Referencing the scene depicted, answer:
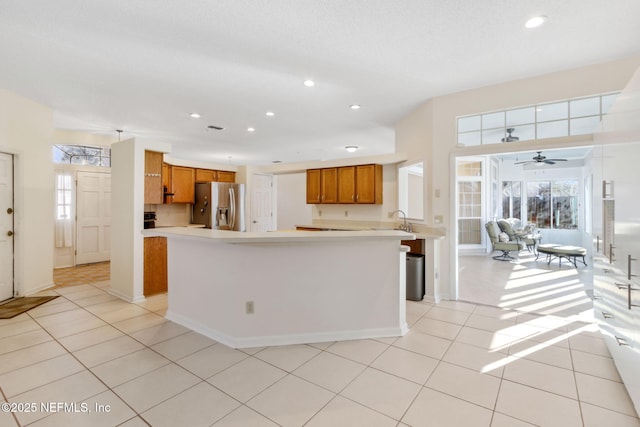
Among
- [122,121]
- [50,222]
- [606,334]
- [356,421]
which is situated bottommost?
[356,421]

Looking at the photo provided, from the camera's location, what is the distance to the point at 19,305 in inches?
150

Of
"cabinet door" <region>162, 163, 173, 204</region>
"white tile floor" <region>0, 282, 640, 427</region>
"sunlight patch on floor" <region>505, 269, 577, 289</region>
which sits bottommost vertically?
"white tile floor" <region>0, 282, 640, 427</region>

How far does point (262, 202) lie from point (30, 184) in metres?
4.17

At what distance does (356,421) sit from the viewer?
70.6 inches

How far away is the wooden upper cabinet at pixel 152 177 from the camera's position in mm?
4332

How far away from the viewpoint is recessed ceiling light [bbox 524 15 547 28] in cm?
243

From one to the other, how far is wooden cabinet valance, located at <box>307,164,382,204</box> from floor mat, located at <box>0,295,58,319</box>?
14.5 feet

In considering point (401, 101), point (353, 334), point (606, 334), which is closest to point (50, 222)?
point (353, 334)

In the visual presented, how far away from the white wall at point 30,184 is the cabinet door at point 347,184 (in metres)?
4.66

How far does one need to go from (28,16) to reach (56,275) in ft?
15.7

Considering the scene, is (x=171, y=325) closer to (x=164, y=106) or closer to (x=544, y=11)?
(x=164, y=106)

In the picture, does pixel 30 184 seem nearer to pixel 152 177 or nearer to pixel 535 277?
pixel 152 177

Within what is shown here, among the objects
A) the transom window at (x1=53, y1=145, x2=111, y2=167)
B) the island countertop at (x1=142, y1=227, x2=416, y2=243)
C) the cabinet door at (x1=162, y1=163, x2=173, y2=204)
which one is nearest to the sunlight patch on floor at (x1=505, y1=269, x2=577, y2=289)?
the island countertop at (x1=142, y1=227, x2=416, y2=243)

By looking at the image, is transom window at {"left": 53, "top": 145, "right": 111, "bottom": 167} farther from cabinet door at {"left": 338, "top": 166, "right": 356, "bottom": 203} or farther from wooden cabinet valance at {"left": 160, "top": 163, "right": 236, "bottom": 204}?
cabinet door at {"left": 338, "top": 166, "right": 356, "bottom": 203}
